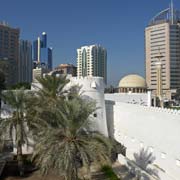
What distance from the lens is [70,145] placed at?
1427 cm

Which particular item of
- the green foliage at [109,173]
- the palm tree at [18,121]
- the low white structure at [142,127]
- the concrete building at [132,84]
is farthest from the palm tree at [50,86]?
the concrete building at [132,84]

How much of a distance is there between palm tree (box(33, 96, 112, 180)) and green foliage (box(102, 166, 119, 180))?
346cm

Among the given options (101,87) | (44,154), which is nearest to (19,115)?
(44,154)

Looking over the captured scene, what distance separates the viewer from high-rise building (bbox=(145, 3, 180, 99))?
97.7m

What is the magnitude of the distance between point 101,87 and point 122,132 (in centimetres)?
443

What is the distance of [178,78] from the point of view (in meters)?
102

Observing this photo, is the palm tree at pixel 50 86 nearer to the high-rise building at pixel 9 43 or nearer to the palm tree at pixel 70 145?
the palm tree at pixel 70 145

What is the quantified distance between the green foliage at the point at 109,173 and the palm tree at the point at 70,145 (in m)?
3.46

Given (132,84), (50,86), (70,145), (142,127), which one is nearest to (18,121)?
(50,86)

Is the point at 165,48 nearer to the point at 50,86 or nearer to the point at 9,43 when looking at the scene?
the point at 9,43

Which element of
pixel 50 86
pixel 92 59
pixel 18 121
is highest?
pixel 92 59

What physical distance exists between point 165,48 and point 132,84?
170 feet

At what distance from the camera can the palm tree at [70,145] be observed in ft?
46.5

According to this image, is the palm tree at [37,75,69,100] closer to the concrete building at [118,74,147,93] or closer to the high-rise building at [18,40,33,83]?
the concrete building at [118,74,147,93]
